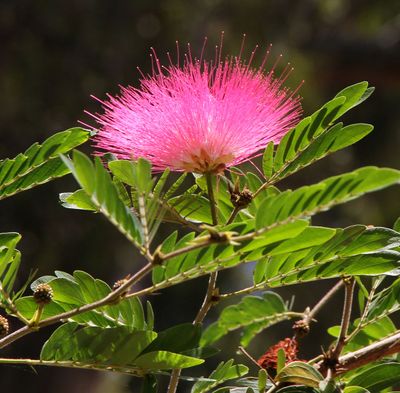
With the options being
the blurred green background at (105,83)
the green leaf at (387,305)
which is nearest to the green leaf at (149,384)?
the green leaf at (387,305)

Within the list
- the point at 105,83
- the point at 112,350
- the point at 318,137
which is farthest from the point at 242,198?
the point at 105,83

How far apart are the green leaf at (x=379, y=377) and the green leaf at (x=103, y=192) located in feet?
1.42

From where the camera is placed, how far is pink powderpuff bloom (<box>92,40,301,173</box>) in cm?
112

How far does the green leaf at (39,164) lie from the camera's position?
3.76 ft

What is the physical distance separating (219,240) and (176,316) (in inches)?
206

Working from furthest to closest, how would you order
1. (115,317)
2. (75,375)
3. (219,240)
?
(75,375)
(115,317)
(219,240)

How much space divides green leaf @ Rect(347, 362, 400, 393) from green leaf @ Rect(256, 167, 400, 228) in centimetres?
36

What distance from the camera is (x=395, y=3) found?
8.86 meters

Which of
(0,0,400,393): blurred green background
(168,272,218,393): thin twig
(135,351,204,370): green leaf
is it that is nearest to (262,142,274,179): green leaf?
(168,272,218,393): thin twig

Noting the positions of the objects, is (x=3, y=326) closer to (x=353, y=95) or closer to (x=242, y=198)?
(x=242, y=198)

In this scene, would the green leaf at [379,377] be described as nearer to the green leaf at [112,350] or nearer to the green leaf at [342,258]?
the green leaf at [342,258]

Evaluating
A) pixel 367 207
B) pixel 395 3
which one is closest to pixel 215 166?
pixel 367 207

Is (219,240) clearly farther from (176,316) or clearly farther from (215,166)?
(176,316)

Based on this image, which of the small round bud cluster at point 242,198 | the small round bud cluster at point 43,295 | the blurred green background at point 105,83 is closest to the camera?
the small round bud cluster at point 43,295
